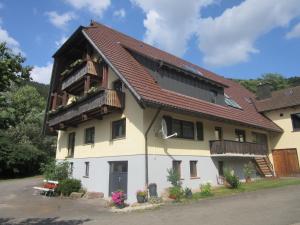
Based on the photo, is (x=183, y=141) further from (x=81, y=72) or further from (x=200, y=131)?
(x=81, y=72)

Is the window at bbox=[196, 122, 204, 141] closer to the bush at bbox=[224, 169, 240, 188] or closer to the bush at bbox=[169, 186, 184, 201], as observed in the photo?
the bush at bbox=[224, 169, 240, 188]

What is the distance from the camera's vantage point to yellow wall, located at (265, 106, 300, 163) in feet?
89.0

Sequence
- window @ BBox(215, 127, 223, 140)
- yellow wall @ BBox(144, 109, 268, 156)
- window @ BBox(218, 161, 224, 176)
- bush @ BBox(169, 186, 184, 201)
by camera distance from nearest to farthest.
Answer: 1. bush @ BBox(169, 186, 184, 201)
2. yellow wall @ BBox(144, 109, 268, 156)
3. window @ BBox(218, 161, 224, 176)
4. window @ BBox(215, 127, 223, 140)

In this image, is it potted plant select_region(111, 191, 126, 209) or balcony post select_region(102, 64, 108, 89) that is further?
balcony post select_region(102, 64, 108, 89)

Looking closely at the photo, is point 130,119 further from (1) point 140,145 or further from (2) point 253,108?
(2) point 253,108

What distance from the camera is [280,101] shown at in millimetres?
28906

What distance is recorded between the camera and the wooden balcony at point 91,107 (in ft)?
56.1

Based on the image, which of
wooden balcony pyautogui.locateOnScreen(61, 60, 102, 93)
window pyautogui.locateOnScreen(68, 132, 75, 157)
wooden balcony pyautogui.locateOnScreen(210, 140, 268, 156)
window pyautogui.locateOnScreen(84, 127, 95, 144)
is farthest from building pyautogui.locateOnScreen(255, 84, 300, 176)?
window pyautogui.locateOnScreen(68, 132, 75, 157)

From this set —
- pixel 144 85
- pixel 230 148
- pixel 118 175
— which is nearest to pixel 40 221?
pixel 118 175

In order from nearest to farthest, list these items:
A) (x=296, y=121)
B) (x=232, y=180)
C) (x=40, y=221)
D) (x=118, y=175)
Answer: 1. (x=40, y=221)
2. (x=118, y=175)
3. (x=232, y=180)
4. (x=296, y=121)

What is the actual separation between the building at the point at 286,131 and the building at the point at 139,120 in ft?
12.5

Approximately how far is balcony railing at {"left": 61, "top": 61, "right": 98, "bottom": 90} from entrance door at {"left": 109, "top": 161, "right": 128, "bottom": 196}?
6205 millimetres

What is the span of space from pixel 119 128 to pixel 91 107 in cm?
217

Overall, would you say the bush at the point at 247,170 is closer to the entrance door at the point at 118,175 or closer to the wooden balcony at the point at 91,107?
the entrance door at the point at 118,175
